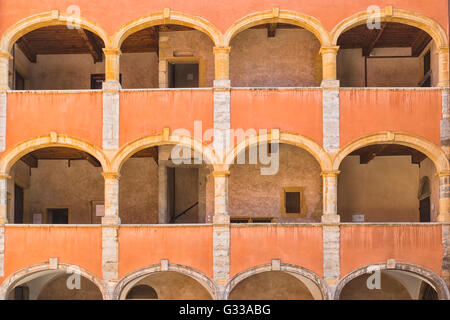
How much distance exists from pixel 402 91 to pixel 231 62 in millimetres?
4982

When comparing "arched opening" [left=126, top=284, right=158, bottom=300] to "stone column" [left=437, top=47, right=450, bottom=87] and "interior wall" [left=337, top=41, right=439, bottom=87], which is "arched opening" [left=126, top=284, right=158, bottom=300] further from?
"stone column" [left=437, top=47, right=450, bottom=87]

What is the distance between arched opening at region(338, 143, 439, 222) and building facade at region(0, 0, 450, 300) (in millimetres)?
42

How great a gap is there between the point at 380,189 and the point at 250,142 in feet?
16.0

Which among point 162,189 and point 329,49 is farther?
point 162,189

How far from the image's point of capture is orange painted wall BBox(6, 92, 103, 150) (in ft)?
66.0

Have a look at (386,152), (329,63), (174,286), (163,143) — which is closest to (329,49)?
(329,63)

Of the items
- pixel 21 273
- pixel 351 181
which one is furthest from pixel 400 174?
pixel 21 273

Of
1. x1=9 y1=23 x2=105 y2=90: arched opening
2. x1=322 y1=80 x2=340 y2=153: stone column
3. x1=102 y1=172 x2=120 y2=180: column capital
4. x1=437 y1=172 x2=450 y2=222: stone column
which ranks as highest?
x1=9 y1=23 x2=105 y2=90: arched opening

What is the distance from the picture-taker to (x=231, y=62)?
22.1 metres

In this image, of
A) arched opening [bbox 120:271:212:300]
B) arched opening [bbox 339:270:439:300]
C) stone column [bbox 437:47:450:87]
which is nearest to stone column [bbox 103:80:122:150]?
arched opening [bbox 120:271:212:300]

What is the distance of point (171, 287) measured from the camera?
22375 mm

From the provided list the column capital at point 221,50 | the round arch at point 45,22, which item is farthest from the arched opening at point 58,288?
the column capital at point 221,50

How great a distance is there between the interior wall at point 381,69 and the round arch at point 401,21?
7.36ft

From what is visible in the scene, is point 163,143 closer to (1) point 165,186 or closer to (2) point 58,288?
(1) point 165,186
